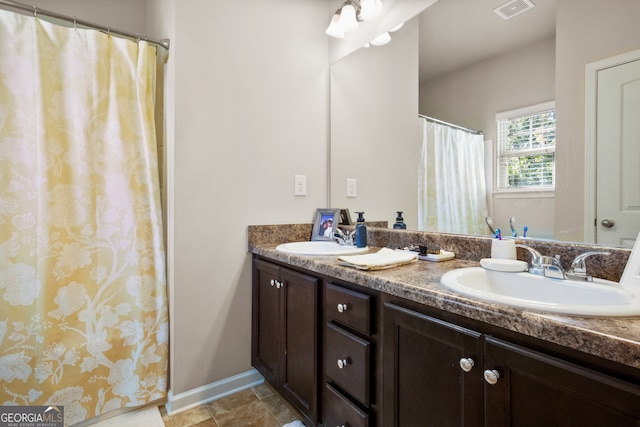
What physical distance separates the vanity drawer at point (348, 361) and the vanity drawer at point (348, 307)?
0.04 meters

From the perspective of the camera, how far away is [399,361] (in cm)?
92

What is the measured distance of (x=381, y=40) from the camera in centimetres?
176

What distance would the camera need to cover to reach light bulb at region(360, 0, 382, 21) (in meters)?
1.68

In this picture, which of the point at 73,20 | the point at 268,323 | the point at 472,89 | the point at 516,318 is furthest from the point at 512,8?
the point at 73,20

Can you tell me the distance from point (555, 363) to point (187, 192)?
1514 mm

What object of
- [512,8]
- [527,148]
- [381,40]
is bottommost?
[527,148]

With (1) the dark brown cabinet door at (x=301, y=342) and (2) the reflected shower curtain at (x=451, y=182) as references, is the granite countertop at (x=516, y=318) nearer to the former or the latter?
(1) the dark brown cabinet door at (x=301, y=342)

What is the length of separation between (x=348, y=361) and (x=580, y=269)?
78 cm

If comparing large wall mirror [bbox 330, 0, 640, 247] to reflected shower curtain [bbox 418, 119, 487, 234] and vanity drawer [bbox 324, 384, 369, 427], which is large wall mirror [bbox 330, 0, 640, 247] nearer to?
reflected shower curtain [bbox 418, 119, 487, 234]

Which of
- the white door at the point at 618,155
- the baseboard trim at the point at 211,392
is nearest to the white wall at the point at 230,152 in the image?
the baseboard trim at the point at 211,392

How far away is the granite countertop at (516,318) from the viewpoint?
530 mm

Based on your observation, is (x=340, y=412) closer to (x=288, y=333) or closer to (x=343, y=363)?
(x=343, y=363)

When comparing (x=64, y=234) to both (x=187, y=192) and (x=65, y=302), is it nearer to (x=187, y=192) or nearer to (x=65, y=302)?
(x=65, y=302)

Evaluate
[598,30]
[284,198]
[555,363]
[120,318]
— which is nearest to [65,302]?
[120,318]
